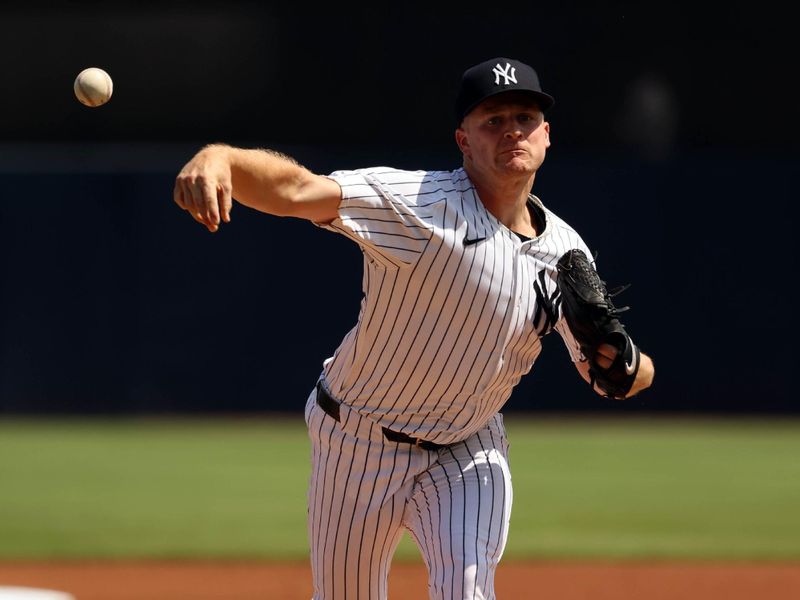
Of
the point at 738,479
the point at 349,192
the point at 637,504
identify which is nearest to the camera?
the point at 349,192

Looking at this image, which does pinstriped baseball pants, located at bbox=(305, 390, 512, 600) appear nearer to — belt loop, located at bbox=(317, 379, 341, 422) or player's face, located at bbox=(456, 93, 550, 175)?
belt loop, located at bbox=(317, 379, 341, 422)

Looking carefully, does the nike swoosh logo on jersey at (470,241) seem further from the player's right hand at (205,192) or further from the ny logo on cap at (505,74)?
the player's right hand at (205,192)

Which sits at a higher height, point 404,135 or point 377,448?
point 404,135

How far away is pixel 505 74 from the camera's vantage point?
3.86 metres

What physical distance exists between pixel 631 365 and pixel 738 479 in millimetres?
5886

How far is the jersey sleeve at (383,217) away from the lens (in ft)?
11.7

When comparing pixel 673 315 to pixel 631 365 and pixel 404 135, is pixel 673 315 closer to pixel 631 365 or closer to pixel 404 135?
pixel 404 135

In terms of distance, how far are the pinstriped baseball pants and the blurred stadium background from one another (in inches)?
125

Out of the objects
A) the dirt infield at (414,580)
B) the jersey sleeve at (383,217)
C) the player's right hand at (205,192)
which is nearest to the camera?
the player's right hand at (205,192)

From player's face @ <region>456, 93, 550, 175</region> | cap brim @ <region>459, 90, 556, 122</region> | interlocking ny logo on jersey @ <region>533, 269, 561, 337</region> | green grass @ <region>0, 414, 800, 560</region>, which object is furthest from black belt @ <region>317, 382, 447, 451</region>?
green grass @ <region>0, 414, 800, 560</region>

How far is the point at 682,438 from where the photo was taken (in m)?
11.4

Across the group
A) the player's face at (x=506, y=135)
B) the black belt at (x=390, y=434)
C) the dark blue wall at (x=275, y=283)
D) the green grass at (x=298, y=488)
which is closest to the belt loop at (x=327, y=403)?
the black belt at (x=390, y=434)

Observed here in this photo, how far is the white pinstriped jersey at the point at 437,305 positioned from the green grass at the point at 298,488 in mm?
3264

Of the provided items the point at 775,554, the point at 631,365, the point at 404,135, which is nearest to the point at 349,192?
the point at 631,365
